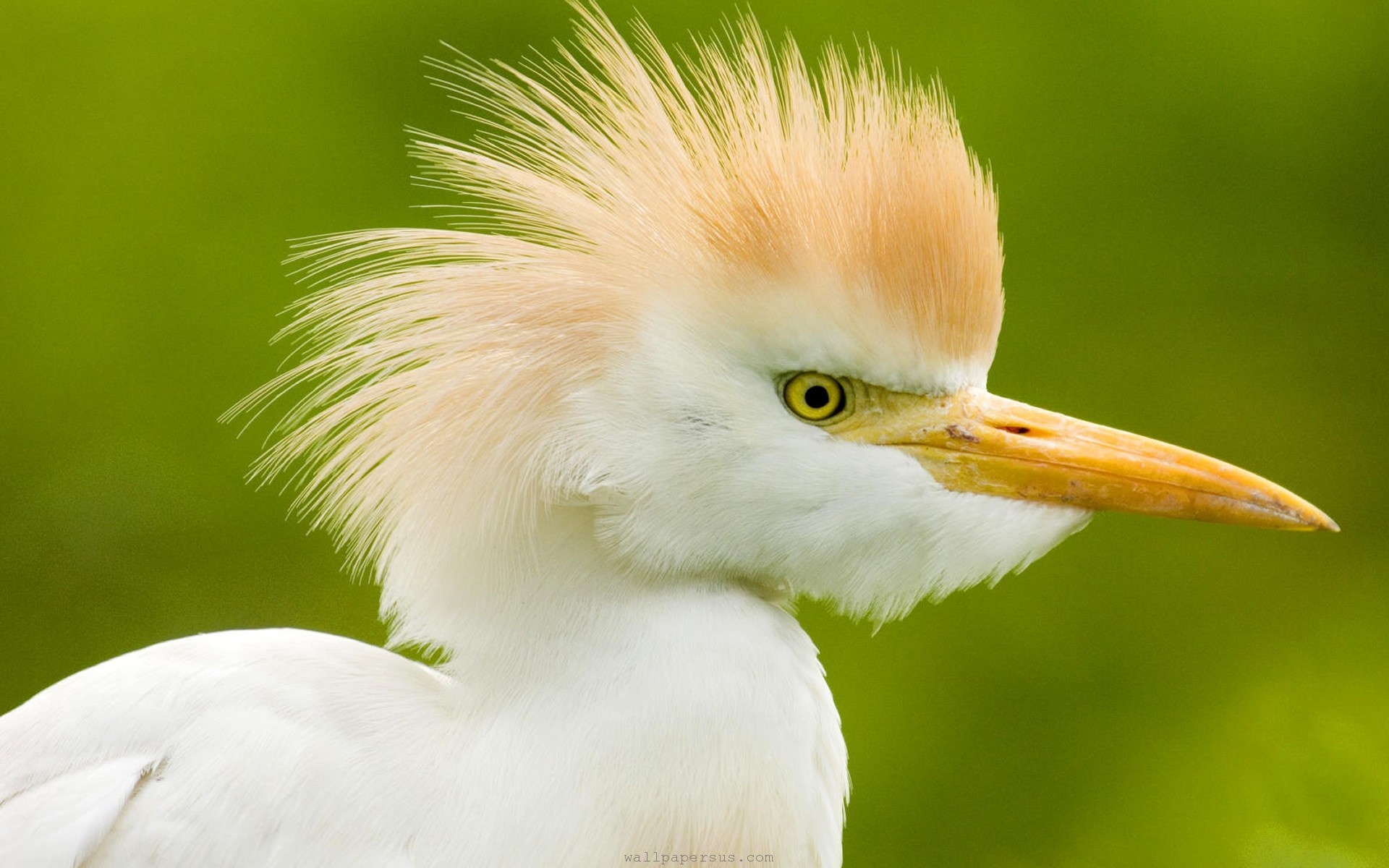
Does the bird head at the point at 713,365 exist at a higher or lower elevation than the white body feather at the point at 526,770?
higher

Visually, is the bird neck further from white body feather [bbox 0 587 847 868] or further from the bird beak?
the bird beak

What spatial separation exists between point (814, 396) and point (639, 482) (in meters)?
0.10

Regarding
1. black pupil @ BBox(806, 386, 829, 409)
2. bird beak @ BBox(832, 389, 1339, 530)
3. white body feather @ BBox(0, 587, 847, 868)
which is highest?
black pupil @ BBox(806, 386, 829, 409)

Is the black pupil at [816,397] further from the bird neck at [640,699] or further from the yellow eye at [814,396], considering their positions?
the bird neck at [640,699]

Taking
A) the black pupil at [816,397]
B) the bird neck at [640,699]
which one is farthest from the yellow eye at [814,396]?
the bird neck at [640,699]

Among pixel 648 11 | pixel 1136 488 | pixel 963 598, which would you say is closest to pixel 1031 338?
pixel 963 598

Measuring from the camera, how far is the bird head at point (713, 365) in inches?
26.4

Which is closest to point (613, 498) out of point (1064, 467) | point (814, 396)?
point (814, 396)

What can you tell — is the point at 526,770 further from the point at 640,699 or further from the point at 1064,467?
the point at 1064,467

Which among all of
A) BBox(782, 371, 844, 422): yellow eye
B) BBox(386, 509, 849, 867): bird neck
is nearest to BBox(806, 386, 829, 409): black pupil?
BBox(782, 371, 844, 422): yellow eye

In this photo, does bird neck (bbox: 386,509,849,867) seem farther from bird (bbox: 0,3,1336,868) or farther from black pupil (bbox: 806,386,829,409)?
black pupil (bbox: 806,386,829,409)

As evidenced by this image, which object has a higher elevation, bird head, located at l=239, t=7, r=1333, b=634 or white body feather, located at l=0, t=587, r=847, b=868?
bird head, located at l=239, t=7, r=1333, b=634

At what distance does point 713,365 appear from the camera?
26.2 inches

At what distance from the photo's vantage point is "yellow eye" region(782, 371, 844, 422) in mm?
679
